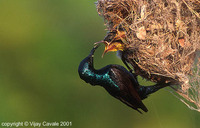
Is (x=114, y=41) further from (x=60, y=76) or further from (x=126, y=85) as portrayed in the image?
(x=60, y=76)

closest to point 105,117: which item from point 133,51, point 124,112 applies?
point 124,112

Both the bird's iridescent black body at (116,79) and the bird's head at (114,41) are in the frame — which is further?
the bird's iridescent black body at (116,79)

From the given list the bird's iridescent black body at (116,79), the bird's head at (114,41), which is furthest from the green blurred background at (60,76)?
the bird's head at (114,41)

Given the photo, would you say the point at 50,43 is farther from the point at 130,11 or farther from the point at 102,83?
the point at 130,11

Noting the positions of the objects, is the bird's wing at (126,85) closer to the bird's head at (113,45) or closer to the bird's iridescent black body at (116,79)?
the bird's iridescent black body at (116,79)

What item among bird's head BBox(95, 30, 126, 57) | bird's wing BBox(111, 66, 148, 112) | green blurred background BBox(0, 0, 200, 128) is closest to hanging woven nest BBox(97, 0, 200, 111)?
bird's head BBox(95, 30, 126, 57)

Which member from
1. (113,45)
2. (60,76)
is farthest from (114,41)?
(60,76)
